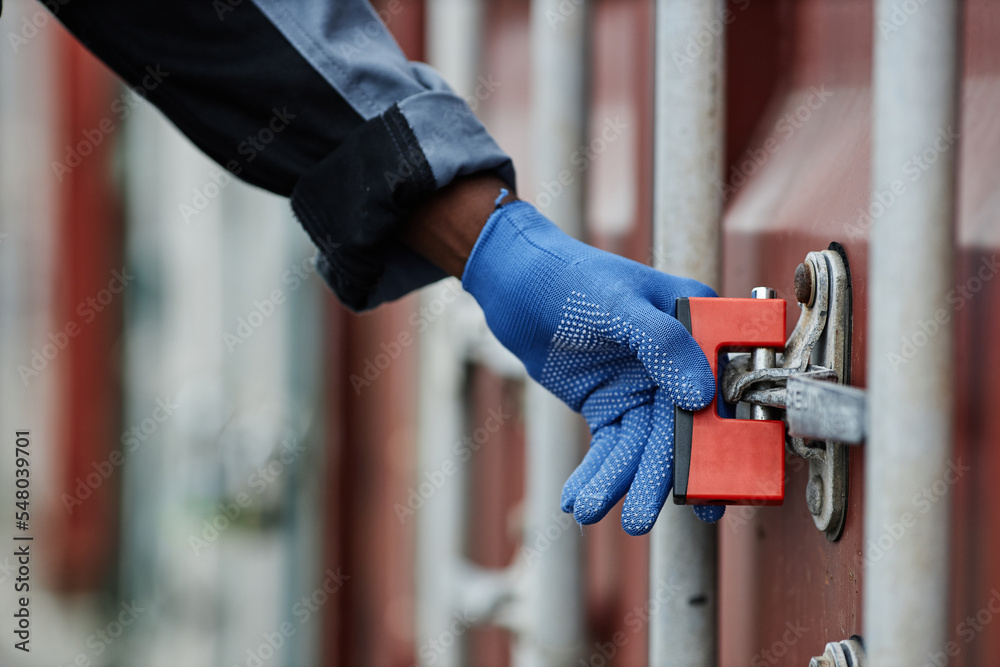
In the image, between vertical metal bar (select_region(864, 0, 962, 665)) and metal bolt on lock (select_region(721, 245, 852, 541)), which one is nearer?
vertical metal bar (select_region(864, 0, 962, 665))

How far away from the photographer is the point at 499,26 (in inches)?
67.9

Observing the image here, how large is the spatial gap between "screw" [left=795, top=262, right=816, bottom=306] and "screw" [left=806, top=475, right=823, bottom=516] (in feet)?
0.43

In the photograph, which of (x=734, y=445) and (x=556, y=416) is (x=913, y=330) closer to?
(x=734, y=445)

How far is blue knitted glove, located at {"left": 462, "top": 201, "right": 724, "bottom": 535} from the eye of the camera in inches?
28.5

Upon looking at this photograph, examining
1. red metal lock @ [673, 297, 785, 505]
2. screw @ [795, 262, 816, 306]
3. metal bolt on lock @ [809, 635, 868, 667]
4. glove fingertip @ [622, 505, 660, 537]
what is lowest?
metal bolt on lock @ [809, 635, 868, 667]

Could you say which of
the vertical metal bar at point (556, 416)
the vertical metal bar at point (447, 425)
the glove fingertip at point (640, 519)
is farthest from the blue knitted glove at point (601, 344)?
the vertical metal bar at point (447, 425)

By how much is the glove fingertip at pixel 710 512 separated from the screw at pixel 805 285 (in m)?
0.17

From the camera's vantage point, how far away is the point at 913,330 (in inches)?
19.2

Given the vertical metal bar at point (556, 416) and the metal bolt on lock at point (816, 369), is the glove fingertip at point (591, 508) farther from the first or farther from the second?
the vertical metal bar at point (556, 416)

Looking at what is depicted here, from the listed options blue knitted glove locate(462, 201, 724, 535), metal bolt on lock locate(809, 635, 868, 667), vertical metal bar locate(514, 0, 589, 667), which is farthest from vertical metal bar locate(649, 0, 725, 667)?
vertical metal bar locate(514, 0, 589, 667)

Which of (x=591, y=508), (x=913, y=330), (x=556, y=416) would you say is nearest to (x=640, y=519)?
(x=591, y=508)

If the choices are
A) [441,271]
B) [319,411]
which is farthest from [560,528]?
[319,411]

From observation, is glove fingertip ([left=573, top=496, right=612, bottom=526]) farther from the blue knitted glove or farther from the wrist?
the wrist

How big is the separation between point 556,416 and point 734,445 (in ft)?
1.85
